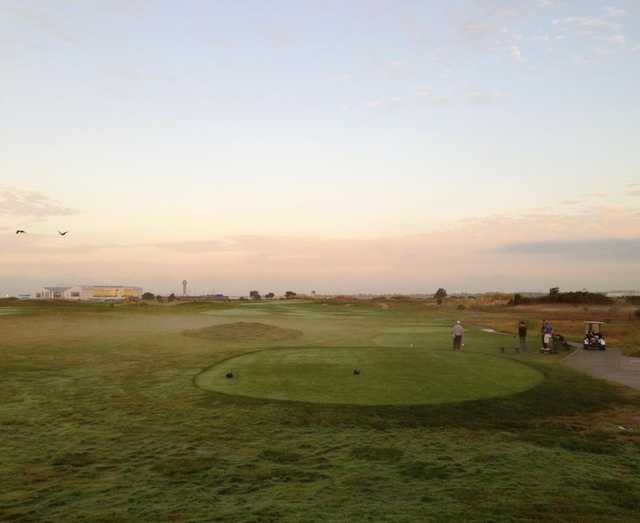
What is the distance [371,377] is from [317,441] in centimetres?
807

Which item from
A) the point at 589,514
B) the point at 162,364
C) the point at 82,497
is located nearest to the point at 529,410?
the point at 589,514

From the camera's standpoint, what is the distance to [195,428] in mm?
14008

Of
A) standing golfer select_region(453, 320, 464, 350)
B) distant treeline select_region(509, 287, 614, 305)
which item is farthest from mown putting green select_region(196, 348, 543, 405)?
distant treeline select_region(509, 287, 614, 305)

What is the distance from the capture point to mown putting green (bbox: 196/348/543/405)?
17.5m

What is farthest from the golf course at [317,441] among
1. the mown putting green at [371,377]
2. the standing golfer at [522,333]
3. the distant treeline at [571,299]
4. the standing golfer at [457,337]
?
the distant treeline at [571,299]

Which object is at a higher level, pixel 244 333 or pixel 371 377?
pixel 244 333

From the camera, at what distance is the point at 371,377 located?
20484 mm

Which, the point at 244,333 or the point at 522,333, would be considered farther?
the point at 244,333

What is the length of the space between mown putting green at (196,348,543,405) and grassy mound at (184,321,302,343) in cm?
1062

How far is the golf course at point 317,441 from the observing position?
8.84 m

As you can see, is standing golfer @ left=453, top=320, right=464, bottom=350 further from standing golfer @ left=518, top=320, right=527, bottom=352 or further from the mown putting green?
standing golfer @ left=518, top=320, right=527, bottom=352

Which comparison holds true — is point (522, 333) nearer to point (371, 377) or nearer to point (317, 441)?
point (371, 377)

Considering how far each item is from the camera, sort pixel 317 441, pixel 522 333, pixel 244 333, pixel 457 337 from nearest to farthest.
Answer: pixel 317 441, pixel 457 337, pixel 522 333, pixel 244 333

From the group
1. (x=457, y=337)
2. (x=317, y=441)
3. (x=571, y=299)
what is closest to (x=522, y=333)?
(x=457, y=337)
